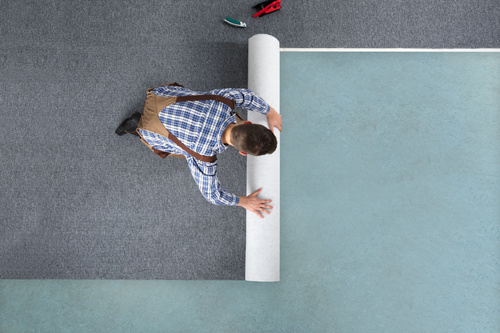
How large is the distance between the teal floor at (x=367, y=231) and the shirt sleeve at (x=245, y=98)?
0.33 m

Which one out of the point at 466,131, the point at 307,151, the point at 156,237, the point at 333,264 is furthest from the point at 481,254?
the point at 156,237

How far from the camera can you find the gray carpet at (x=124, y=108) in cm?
130

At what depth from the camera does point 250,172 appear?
1.11 meters

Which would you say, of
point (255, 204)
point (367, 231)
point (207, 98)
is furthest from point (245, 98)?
point (367, 231)

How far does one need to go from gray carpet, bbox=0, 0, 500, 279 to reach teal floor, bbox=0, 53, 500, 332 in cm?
14

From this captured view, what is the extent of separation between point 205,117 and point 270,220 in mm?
482

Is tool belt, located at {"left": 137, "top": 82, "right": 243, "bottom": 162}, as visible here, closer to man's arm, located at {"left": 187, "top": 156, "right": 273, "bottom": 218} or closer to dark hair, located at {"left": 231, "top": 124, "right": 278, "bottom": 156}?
→ man's arm, located at {"left": 187, "top": 156, "right": 273, "bottom": 218}

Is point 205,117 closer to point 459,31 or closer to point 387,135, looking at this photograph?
point 387,135

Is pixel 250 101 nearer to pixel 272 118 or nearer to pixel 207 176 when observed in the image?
pixel 272 118

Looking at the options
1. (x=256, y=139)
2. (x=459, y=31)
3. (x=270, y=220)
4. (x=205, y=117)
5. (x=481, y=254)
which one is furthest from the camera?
(x=459, y=31)

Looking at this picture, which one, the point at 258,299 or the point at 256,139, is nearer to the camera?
the point at 256,139

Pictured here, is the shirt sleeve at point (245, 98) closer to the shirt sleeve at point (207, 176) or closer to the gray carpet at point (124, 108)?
the shirt sleeve at point (207, 176)

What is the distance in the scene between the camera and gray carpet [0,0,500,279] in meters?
1.30

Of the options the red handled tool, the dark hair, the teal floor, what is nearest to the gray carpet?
the red handled tool
